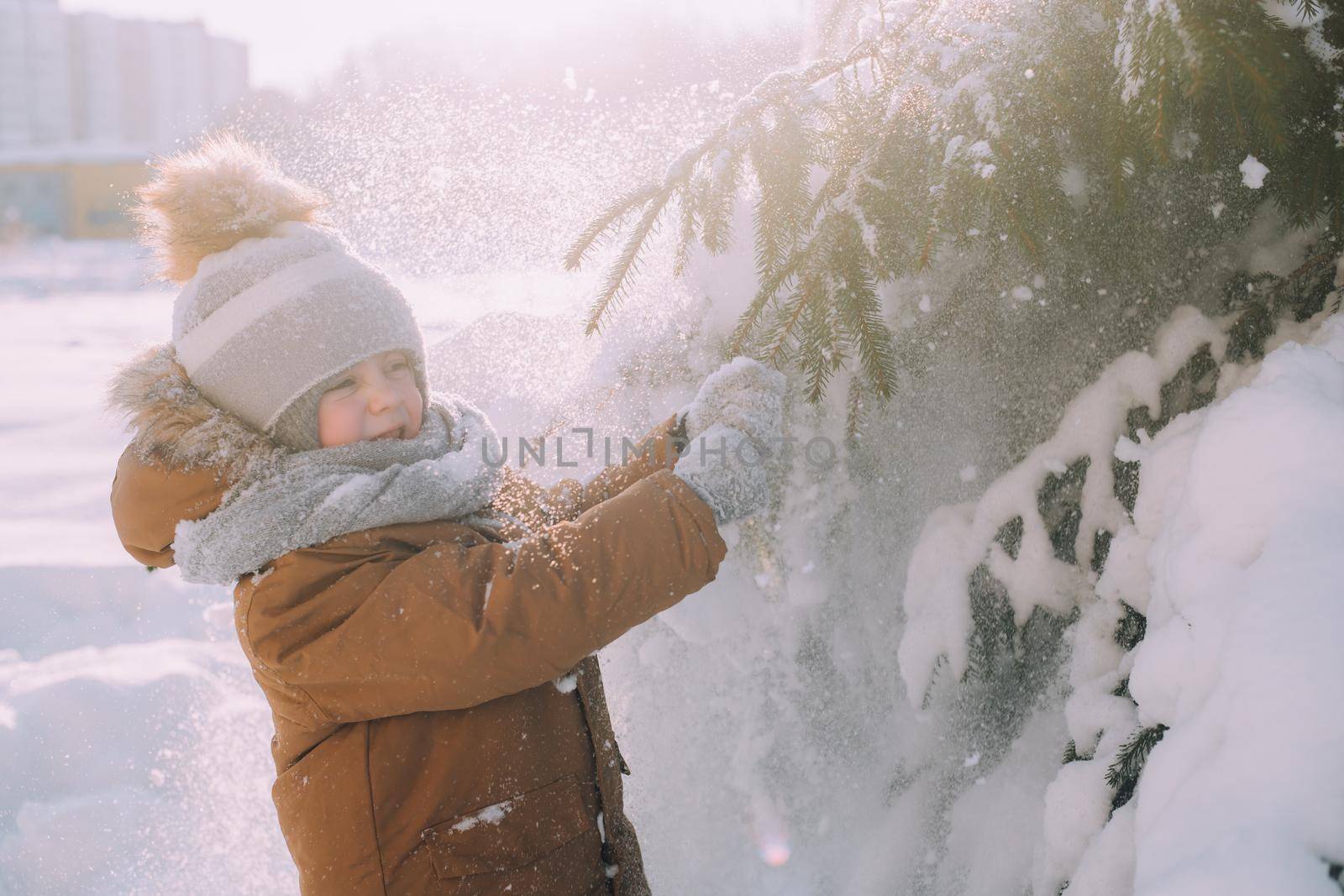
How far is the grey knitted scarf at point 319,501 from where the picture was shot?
1.31m

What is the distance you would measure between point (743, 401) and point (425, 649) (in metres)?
0.66

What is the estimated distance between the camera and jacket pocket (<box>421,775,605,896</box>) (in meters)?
1.35

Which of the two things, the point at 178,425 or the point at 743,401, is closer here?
the point at 178,425

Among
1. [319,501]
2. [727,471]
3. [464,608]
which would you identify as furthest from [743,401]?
[319,501]

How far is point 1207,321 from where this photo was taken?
143 centimetres

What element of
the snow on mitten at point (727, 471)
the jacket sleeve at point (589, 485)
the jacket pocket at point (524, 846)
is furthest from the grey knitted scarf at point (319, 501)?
the jacket pocket at point (524, 846)

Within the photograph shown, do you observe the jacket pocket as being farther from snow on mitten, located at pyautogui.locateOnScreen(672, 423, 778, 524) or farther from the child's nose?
the child's nose

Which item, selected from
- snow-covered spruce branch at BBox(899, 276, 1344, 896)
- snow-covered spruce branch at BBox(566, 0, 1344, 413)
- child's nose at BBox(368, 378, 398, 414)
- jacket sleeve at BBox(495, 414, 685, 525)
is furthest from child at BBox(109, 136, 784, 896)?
snow-covered spruce branch at BBox(899, 276, 1344, 896)

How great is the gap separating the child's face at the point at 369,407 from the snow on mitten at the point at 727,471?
1.63 ft

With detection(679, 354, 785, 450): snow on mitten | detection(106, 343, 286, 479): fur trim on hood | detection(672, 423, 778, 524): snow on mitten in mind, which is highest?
detection(679, 354, 785, 450): snow on mitten

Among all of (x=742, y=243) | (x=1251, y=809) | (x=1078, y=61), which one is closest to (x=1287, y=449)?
(x=1251, y=809)

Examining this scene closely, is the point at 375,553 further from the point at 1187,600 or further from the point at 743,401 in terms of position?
the point at 1187,600

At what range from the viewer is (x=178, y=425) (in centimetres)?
136

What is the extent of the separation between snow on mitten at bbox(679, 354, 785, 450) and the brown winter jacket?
0.16 meters
